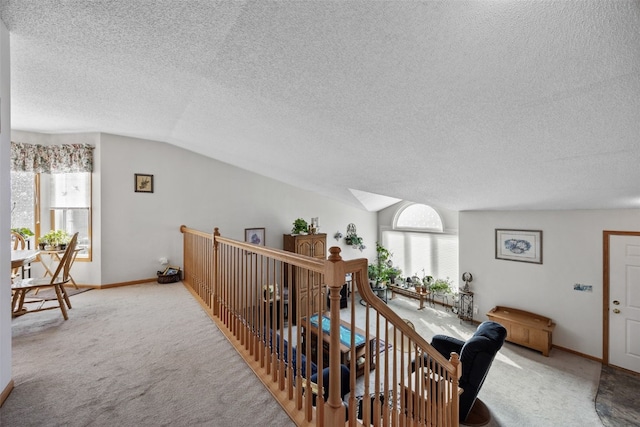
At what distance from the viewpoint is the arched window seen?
7500mm

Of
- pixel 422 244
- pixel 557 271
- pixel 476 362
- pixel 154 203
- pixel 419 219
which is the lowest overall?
pixel 476 362

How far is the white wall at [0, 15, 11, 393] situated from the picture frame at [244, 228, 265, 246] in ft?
14.2

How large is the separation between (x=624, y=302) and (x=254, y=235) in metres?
6.39

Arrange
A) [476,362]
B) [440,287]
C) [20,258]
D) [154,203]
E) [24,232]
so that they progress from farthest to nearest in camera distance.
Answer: [440,287] < [154,203] < [24,232] < [476,362] < [20,258]

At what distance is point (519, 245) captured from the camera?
523cm

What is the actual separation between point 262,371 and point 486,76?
2386mm

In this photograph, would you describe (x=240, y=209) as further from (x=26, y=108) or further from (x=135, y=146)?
(x=26, y=108)

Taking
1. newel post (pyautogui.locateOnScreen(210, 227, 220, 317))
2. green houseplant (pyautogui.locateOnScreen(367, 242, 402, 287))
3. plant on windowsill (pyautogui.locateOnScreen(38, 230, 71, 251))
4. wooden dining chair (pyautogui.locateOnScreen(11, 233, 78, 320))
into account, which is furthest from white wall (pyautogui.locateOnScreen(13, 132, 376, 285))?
green houseplant (pyautogui.locateOnScreen(367, 242, 402, 287))

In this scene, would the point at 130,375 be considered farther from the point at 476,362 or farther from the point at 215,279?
the point at 476,362

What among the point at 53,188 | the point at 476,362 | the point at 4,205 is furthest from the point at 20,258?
the point at 476,362

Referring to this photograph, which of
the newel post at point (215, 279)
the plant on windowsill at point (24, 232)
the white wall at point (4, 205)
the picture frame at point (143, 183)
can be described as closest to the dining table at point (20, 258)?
the white wall at point (4, 205)

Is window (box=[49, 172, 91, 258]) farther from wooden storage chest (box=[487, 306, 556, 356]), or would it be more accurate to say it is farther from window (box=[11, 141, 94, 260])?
wooden storage chest (box=[487, 306, 556, 356])

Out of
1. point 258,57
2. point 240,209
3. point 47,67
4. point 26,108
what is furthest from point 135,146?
point 258,57

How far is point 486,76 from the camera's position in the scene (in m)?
1.67
